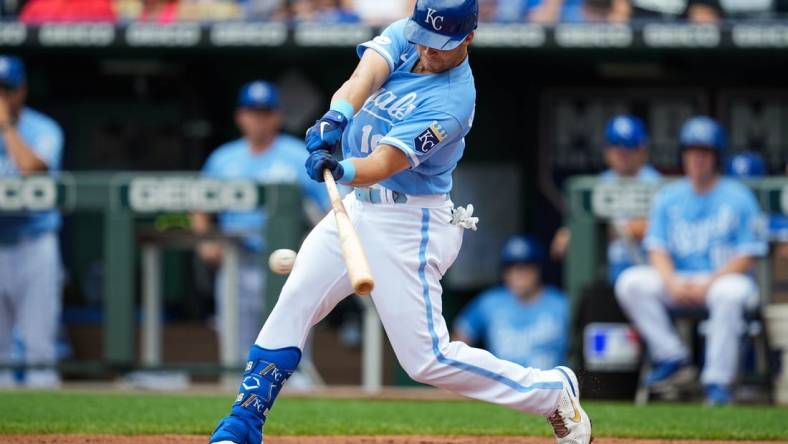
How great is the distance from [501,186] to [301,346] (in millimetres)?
4930

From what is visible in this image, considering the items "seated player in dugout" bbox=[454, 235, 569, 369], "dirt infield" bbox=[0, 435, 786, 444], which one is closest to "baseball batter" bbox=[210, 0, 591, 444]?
"dirt infield" bbox=[0, 435, 786, 444]

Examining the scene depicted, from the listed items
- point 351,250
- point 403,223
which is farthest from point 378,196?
point 351,250

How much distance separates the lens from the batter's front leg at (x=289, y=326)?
13.8ft

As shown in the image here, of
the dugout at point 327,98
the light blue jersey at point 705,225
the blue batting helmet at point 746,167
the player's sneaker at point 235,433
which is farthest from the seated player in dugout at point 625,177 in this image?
the player's sneaker at point 235,433

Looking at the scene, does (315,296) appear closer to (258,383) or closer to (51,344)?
(258,383)

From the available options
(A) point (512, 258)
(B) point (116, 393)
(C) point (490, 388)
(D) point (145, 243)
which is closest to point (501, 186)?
(A) point (512, 258)

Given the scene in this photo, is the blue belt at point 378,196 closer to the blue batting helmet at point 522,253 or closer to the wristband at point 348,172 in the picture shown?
the wristband at point 348,172

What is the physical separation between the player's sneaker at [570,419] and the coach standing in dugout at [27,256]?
365 centimetres

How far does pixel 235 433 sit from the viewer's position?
411cm

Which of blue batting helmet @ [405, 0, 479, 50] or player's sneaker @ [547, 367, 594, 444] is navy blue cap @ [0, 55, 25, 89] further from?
player's sneaker @ [547, 367, 594, 444]

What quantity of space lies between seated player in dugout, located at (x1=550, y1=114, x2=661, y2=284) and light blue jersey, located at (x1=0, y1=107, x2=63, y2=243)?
267cm

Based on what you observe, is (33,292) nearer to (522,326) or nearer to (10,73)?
(10,73)

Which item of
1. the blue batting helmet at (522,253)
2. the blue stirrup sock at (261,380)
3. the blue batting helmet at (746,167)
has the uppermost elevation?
the blue batting helmet at (746,167)

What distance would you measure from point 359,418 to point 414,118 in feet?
6.64
